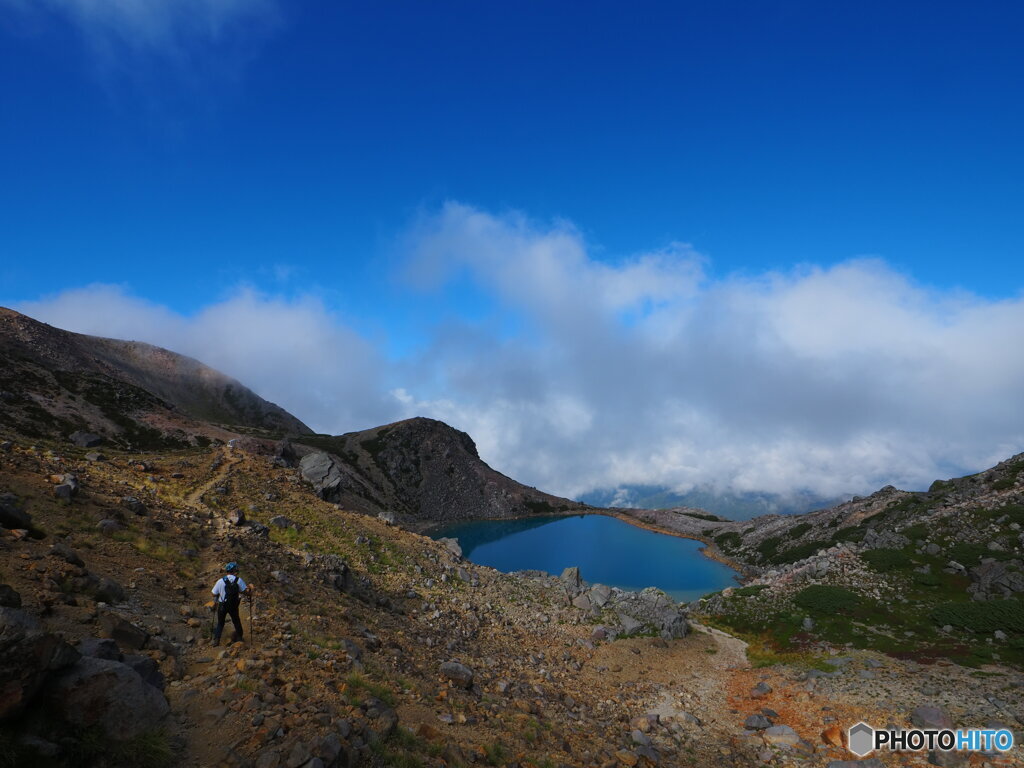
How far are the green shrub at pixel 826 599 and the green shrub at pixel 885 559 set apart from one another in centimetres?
602

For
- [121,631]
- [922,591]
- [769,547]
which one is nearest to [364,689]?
[121,631]

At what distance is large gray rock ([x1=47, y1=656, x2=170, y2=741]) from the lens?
8664 millimetres

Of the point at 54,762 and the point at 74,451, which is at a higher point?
the point at 74,451

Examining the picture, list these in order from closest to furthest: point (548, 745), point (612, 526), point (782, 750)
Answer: point (548, 745)
point (782, 750)
point (612, 526)

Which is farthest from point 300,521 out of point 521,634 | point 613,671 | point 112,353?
point 112,353

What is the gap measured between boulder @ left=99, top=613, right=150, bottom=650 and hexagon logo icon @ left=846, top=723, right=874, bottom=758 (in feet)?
83.8

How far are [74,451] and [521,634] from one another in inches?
1236

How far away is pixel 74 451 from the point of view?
103 ft

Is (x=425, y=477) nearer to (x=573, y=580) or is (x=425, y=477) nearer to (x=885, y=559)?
(x=573, y=580)

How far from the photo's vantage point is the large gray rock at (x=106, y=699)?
8664 mm

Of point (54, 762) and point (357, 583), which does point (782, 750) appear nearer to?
point (357, 583)

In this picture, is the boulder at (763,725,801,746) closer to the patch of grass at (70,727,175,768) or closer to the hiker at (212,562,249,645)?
the hiker at (212,562,249,645)

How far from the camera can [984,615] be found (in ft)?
106

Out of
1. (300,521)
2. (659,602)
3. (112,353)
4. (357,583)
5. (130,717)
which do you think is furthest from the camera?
(112,353)
